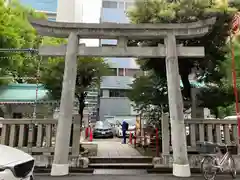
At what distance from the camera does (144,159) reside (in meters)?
9.06

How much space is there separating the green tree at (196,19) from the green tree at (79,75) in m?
2.18

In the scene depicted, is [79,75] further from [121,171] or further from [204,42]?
[204,42]

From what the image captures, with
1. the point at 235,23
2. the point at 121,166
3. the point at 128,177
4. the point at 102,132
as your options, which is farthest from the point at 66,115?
the point at 102,132

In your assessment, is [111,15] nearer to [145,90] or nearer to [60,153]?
[145,90]

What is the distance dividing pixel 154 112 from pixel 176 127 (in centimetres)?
394

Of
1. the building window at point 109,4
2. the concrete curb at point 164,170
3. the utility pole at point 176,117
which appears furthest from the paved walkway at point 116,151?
the building window at point 109,4

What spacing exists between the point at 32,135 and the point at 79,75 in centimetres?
357

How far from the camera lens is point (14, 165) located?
13.1 ft

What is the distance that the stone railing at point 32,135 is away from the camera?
820 cm

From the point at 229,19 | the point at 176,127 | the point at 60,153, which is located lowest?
the point at 60,153

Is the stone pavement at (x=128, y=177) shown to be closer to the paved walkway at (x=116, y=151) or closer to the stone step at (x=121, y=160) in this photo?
the stone step at (x=121, y=160)

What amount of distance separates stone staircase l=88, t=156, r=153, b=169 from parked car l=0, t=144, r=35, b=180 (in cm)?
419

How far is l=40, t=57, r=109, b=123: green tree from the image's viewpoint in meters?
10.5

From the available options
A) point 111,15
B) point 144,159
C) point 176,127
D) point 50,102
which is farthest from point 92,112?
point 176,127
